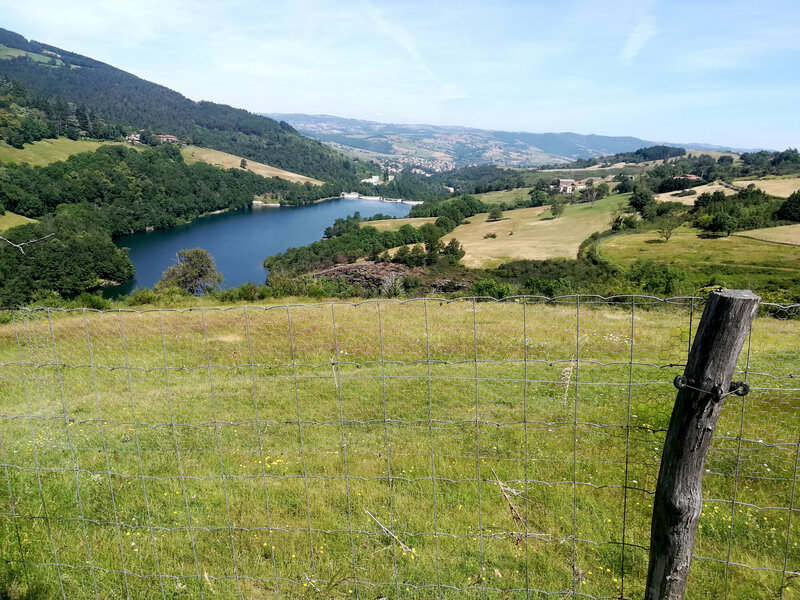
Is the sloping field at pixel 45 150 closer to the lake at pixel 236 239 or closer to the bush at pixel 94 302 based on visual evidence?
the lake at pixel 236 239

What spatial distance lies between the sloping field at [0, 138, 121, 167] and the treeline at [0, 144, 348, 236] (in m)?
3.04

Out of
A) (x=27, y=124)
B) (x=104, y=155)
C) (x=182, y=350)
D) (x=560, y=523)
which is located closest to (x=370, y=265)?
(x=182, y=350)

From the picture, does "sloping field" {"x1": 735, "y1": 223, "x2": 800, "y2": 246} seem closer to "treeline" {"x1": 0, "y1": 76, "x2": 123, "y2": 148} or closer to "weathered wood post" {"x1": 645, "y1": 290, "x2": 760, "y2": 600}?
"weathered wood post" {"x1": 645, "y1": 290, "x2": 760, "y2": 600}

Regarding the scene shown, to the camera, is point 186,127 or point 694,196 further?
point 186,127

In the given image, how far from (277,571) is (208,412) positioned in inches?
148

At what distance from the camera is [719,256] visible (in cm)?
4912

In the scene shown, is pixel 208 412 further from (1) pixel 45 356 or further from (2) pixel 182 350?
(1) pixel 45 356

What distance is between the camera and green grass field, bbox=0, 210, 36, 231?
70.0 m

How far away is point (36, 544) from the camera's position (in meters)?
3.71

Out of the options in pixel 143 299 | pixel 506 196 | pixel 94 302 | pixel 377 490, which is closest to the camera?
pixel 377 490

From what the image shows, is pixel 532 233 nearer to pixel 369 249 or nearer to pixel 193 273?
pixel 369 249

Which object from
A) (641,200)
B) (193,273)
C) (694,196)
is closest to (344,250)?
(193,273)

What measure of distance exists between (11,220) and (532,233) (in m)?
82.4

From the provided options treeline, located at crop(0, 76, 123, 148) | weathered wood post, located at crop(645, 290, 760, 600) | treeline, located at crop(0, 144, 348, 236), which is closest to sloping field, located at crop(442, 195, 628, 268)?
weathered wood post, located at crop(645, 290, 760, 600)
